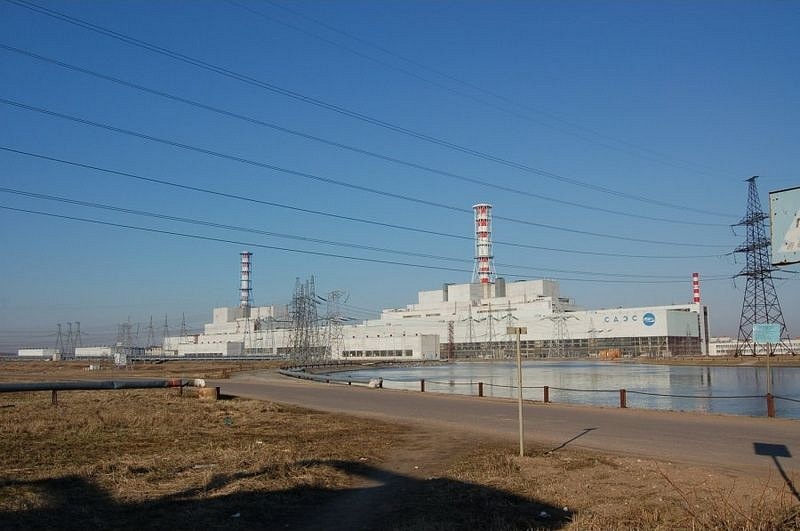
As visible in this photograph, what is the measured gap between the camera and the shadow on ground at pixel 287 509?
26.8 feet

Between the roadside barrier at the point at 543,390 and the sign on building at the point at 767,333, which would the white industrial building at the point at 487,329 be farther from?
the sign on building at the point at 767,333

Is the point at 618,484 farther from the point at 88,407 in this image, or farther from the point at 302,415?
the point at 88,407

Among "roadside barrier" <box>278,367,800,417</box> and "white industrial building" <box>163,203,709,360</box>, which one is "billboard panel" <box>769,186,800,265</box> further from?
"white industrial building" <box>163,203,709,360</box>

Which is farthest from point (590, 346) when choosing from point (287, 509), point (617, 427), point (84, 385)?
point (287, 509)

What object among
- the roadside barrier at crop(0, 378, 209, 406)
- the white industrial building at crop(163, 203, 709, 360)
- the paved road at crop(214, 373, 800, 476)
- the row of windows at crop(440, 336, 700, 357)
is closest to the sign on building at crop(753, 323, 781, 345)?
the paved road at crop(214, 373, 800, 476)

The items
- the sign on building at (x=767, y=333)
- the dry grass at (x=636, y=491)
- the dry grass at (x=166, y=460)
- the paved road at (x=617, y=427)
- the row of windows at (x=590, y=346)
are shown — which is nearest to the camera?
the dry grass at (x=636, y=491)

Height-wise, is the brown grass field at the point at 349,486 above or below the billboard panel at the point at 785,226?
below

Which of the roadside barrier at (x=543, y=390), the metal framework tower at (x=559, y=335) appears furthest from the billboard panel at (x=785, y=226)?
the metal framework tower at (x=559, y=335)

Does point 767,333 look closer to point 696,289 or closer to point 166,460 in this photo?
point 166,460

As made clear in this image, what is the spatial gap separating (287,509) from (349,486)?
A: 179 centimetres

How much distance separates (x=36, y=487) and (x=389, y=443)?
7893 mm

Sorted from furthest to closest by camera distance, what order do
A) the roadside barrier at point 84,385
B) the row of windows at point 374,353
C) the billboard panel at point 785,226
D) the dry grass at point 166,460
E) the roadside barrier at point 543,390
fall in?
the row of windows at point 374,353 < the roadside barrier at point 543,390 < the roadside barrier at point 84,385 < the dry grass at point 166,460 < the billboard panel at point 785,226

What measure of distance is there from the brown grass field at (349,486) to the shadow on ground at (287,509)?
0.09ft

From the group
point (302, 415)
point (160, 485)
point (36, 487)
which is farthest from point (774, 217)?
point (302, 415)
